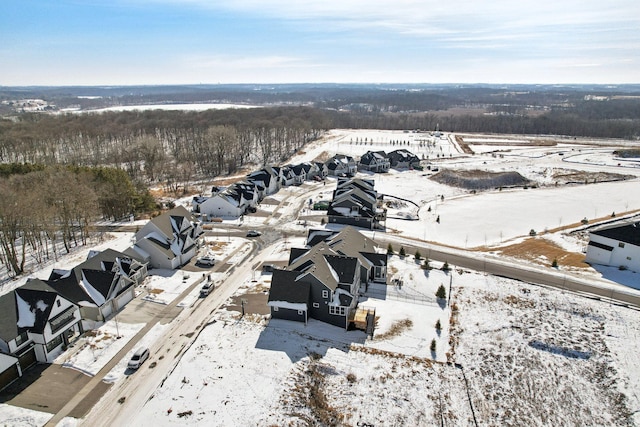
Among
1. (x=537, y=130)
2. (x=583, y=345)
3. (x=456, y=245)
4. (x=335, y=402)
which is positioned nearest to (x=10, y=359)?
(x=335, y=402)

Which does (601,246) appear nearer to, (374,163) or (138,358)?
(138,358)

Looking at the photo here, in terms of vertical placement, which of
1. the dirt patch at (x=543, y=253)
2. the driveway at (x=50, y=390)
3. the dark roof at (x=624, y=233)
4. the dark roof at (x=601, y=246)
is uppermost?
the dark roof at (x=624, y=233)

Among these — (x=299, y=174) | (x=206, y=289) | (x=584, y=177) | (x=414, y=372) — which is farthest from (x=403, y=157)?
(x=414, y=372)

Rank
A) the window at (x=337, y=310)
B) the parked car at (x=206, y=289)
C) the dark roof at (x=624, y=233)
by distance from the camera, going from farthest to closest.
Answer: the dark roof at (x=624, y=233) < the parked car at (x=206, y=289) < the window at (x=337, y=310)

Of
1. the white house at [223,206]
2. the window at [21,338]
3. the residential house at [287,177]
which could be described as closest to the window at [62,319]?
the window at [21,338]

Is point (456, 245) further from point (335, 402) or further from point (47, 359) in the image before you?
point (47, 359)

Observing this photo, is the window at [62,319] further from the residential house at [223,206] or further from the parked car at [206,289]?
the residential house at [223,206]

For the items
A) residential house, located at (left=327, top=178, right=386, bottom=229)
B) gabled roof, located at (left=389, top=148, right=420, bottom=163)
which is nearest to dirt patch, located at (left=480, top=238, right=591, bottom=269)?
residential house, located at (left=327, top=178, right=386, bottom=229)
